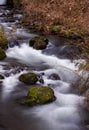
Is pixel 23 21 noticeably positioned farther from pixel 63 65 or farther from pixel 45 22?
pixel 63 65

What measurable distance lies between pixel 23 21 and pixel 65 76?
6248 millimetres

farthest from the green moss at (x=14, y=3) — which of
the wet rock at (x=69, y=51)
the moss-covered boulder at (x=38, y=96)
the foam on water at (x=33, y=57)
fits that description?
the moss-covered boulder at (x=38, y=96)

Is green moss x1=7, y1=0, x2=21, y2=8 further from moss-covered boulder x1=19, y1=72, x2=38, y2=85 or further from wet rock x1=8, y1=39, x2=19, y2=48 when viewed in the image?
moss-covered boulder x1=19, y1=72, x2=38, y2=85

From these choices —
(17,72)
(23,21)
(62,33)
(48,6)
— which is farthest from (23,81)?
(23,21)

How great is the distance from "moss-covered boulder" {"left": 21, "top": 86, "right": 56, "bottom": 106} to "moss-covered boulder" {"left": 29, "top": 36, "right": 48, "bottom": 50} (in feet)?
13.4

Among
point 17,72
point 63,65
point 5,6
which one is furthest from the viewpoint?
point 5,6

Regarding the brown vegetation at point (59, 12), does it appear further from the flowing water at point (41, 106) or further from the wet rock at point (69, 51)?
the flowing water at point (41, 106)

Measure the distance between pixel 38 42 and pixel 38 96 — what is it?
4.53 metres

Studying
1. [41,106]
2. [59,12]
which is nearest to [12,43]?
[59,12]

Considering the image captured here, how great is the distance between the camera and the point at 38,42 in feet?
40.2

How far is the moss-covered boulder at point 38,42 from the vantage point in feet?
39.9

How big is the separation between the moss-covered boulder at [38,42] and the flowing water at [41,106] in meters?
0.18

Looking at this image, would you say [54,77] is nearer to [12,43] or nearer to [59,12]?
[12,43]

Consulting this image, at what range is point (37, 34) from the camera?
1377 cm
